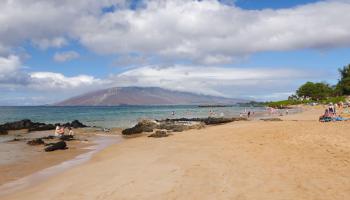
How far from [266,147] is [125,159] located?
7698 millimetres

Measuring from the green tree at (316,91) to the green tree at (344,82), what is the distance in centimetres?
707

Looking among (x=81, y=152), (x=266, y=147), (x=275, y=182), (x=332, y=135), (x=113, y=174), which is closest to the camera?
(x=275, y=182)

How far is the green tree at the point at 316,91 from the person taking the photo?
14400cm

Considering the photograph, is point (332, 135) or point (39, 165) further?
point (332, 135)

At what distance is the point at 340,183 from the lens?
10914mm

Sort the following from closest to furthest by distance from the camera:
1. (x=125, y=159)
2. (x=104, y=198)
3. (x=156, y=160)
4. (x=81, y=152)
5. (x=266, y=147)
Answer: (x=104, y=198), (x=156, y=160), (x=125, y=159), (x=266, y=147), (x=81, y=152)

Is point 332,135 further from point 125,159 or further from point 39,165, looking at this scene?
point 39,165

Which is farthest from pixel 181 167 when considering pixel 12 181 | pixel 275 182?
→ pixel 12 181

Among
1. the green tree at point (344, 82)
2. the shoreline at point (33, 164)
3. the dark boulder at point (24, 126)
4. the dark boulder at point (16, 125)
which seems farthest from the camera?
the green tree at point (344, 82)

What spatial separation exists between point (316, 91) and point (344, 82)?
641 inches

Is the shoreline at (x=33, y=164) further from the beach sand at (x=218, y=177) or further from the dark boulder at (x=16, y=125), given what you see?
the dark boulder at (x=16, y=125)

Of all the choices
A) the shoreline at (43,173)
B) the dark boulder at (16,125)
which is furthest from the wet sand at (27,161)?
the dark boulder at (16,125)

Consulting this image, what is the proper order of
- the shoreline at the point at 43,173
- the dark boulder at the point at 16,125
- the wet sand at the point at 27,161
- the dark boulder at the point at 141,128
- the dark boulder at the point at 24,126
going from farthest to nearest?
the dark boulder at the point at 16,125 → the dark boulder at the point at 24,126 → the dark boulder at the point at 141,128 → the wet sand at the point at 27,161 → the shoreline at the point at 43,173

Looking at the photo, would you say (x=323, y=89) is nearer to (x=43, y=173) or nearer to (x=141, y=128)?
(x=141, y=128)
